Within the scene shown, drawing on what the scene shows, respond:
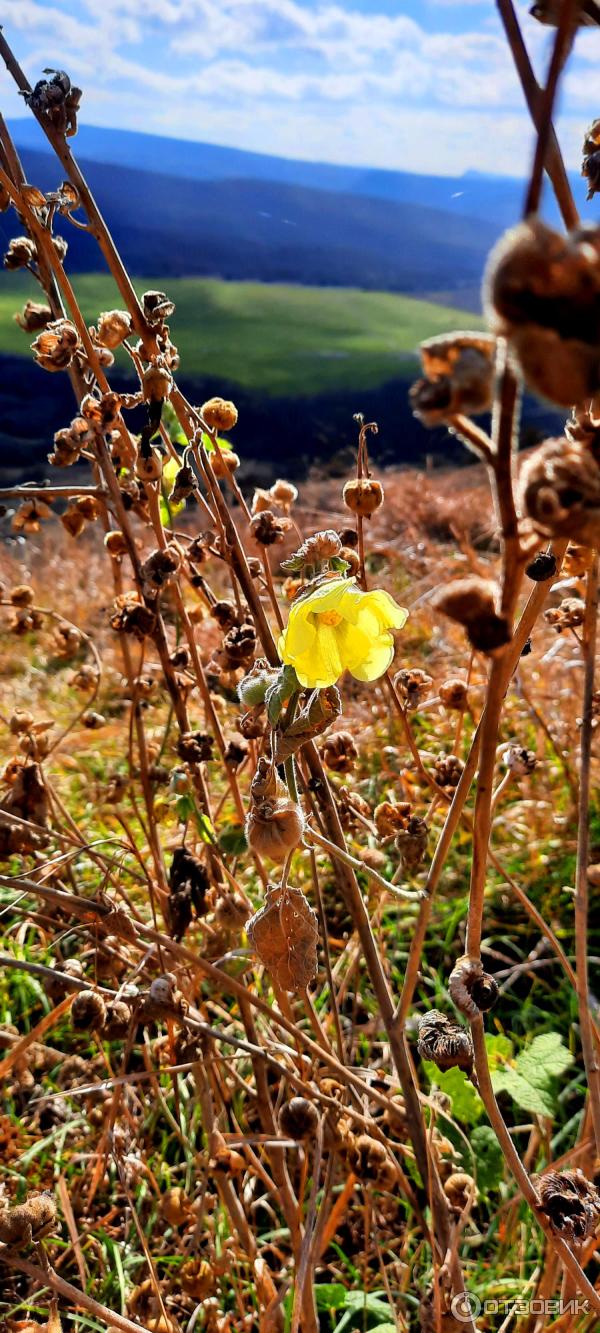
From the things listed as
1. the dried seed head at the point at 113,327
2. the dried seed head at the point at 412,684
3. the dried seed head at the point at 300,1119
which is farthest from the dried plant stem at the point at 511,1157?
the dried seed head at the point at 113,327

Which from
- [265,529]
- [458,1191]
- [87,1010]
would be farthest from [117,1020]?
[265,529]

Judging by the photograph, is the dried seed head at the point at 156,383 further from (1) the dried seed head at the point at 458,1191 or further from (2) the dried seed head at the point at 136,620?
(1) the dried seed head at the point at 458,1191

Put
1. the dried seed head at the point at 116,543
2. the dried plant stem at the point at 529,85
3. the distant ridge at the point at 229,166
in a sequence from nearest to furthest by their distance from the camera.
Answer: the dried plant stem at the point at 529,85 → the dried seed head at the point at 116,543 → the distant ridge at the point at 229,166

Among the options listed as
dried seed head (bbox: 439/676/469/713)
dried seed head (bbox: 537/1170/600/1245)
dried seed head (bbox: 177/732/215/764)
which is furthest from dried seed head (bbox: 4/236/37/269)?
dried seed head (bbox: 537/1170/600/1245)

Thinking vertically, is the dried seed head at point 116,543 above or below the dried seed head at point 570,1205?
above

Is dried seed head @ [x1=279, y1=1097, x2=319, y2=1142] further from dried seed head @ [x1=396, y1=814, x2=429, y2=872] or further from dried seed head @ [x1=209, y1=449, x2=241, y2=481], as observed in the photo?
dried seed head @ [x1=209, y1=449, x2=241, y2=481]

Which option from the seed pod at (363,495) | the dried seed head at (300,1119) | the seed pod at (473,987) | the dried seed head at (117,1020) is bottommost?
the dried seed head at (300,1119)
